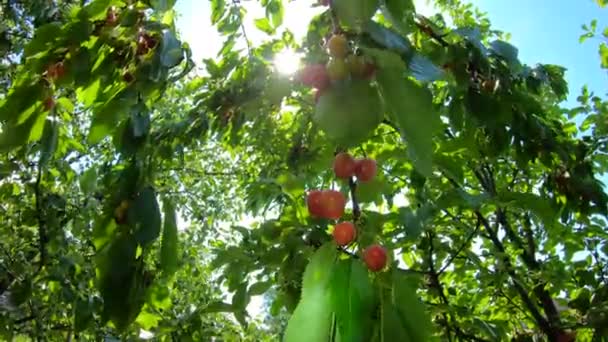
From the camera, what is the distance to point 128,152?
0.89m

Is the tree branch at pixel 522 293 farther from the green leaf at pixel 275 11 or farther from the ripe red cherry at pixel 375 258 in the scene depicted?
the ripe red cherry at pixel 375 258

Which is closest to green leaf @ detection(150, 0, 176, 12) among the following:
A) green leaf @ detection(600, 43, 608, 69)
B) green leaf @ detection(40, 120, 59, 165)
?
green leaf @ detection(40, 120, 59, 165)

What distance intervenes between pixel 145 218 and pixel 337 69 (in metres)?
0.35

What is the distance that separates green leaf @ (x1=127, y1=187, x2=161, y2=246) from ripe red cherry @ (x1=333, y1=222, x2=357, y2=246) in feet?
0.83

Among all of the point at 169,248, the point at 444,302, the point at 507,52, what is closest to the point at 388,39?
the point at 169,248

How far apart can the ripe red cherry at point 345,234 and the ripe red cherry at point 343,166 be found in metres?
0.13

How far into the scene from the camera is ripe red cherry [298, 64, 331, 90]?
648mm

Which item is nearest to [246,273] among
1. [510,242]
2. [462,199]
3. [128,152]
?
[462,199]

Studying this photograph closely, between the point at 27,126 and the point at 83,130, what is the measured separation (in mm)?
5898

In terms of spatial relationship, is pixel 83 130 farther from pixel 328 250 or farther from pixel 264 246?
pixel 328 250

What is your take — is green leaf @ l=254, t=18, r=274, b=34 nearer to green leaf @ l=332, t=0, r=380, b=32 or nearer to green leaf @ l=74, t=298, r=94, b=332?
green leaf @ l=74, t=298, r=94, b=332

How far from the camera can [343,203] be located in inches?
35.6

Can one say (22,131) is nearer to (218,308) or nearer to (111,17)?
(111,17)

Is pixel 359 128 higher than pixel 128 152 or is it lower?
lower
